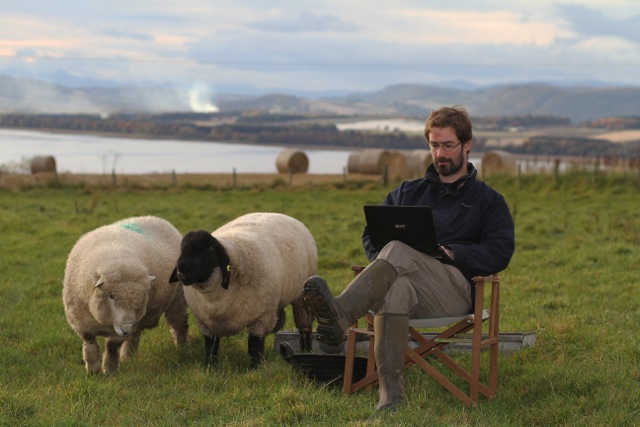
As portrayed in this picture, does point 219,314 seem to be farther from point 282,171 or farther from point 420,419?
point 282,171

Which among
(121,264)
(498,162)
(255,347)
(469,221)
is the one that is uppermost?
(469,221)

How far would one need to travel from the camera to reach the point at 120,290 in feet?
24.1

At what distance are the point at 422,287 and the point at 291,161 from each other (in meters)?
35.8

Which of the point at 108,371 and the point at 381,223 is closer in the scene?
the point at 381,223

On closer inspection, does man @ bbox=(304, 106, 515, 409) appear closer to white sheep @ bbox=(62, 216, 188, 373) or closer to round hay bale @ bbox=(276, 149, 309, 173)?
white sheep @ bbox=(62, 216, 188, 373)

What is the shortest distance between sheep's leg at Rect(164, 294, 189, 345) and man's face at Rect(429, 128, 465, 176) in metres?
3.39

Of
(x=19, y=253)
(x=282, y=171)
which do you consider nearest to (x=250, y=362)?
(x=19, y=253)

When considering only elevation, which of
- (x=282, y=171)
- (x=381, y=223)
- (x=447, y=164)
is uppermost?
(x=447, y=164)

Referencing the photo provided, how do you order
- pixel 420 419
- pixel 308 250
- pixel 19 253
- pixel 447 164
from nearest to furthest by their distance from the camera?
pixel 420 419, pixel 447 164, pixel 308 250, pixel 19 253

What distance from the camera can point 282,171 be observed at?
41.9 meters

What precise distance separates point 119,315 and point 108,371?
0.66 metres

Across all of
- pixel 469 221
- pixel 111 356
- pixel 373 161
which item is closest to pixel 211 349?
pixel 111 356

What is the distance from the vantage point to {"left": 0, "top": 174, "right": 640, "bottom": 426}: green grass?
5762 millimetres

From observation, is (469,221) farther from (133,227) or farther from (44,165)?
(44,165)
